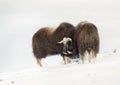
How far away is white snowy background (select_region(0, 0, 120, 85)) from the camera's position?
46.3 inches

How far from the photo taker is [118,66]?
1162 mm

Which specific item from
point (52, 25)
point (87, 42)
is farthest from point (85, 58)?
point (52, 25)

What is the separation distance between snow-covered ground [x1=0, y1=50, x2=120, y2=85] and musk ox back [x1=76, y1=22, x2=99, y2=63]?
3 centimetres

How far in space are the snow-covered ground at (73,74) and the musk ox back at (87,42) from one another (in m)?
0.03

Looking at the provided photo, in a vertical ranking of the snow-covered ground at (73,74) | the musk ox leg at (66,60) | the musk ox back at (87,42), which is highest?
the musk ox back at (87,42)

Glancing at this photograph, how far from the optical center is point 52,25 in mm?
1275

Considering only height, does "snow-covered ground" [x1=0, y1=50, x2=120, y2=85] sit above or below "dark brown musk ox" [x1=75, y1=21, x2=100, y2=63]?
below

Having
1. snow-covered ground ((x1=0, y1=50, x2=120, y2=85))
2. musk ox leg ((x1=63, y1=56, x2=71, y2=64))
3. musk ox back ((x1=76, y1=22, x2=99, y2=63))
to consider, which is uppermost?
musk ox back ((x1=76, y1=22, x2=99, y2=63))

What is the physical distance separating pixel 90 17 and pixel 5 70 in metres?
0.34

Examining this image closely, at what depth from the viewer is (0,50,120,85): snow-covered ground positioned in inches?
45.1

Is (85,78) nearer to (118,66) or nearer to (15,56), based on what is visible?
(118,66)

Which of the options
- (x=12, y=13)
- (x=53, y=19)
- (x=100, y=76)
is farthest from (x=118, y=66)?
(x=12, y=13)

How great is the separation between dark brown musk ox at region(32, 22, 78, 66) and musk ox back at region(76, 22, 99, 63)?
25 millimetres

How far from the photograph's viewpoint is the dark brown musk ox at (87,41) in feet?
3.98
